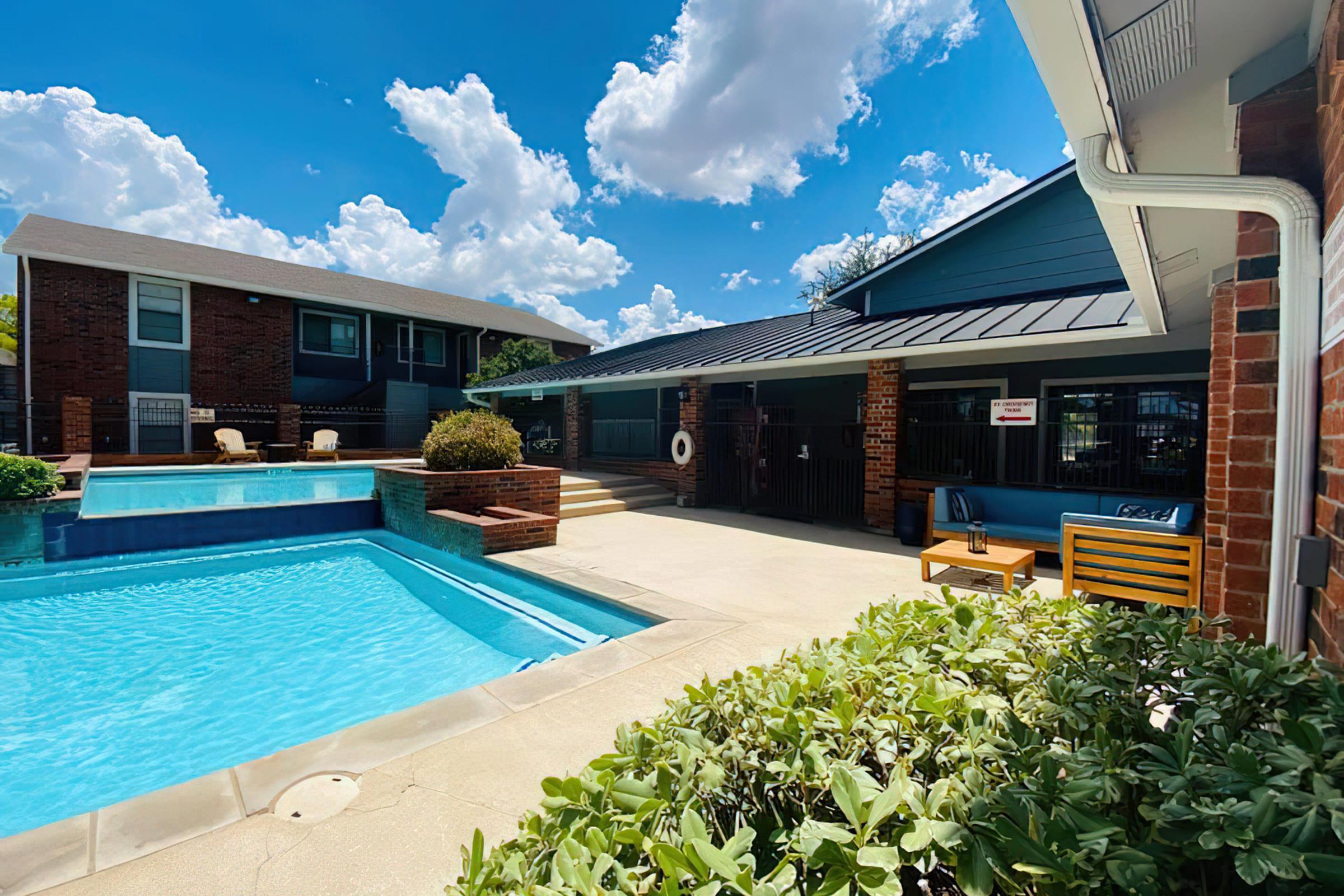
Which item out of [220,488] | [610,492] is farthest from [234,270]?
[610,492]

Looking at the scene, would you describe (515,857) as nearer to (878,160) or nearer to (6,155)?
(878,160)

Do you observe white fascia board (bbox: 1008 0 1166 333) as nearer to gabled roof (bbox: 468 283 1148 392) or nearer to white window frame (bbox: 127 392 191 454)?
gabled roof (bbox: 468 283 1148 392)

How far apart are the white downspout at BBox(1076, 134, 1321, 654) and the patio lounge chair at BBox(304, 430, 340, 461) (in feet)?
66.7

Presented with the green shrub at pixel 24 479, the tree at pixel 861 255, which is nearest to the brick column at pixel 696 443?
the green shrub at pixel 24 479

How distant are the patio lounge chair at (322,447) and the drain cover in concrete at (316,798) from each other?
58.3 ft

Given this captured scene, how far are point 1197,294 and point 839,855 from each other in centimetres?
739

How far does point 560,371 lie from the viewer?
Result: 16984 millimetres

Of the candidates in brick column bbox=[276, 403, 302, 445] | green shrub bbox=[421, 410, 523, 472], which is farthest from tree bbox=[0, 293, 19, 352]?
green shrub bbox=[421, 410, 523, 472]

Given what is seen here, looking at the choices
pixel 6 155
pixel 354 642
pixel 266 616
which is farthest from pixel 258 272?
pixel 354 642

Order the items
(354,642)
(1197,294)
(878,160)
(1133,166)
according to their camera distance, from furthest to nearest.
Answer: (878,160), (1197,294), (354,642), (1133,166)

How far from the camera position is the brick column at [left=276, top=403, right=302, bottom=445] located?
60.1 ft

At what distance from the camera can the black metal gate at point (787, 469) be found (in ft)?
32.8

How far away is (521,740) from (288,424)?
1956 centimetres

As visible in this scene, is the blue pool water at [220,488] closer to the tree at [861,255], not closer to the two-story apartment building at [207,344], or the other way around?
the two-story apartment building at [207,344]
